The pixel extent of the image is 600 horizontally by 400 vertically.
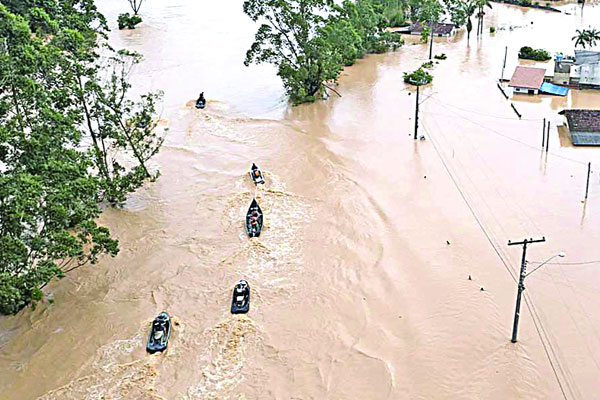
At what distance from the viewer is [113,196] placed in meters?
32.0

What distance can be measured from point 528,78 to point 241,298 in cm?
3425

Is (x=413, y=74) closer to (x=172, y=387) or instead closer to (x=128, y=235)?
(x=128, y=235)

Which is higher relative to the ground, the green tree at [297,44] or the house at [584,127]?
the green tree at [297,44]

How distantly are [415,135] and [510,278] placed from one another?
1636 centimetres

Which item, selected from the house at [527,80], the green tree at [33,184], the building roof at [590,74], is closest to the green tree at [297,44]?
the house at [527,80]

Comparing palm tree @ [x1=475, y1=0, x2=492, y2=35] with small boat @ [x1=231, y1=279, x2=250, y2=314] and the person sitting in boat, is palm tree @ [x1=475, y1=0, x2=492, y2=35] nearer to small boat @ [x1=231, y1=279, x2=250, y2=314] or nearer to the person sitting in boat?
small boat @ [x1=231, y1=279, x2=250, y2=314]

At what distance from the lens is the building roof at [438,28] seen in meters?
67.8

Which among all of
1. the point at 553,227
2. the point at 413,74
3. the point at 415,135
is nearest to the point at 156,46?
the point at 413,74

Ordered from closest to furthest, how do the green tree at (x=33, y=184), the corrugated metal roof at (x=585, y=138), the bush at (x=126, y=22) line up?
the green tree at (x=33, y=184)
the corrugated metal roof at (x=585, y=138)
the bush at (x=126, y=22)

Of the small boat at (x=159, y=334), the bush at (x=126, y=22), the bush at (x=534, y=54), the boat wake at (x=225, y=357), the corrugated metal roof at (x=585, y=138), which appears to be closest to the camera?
the boat wake at (x=225, y=357)

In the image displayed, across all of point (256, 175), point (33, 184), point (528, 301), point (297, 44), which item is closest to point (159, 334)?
point (33, 184)

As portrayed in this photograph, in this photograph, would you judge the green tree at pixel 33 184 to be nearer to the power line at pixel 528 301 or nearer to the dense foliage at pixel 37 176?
the dense foliage at pixel 37 176

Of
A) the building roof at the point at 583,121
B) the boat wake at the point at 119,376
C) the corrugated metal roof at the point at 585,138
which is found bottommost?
the boat wake at the point at 119,376

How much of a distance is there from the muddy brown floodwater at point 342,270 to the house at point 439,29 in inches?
909
